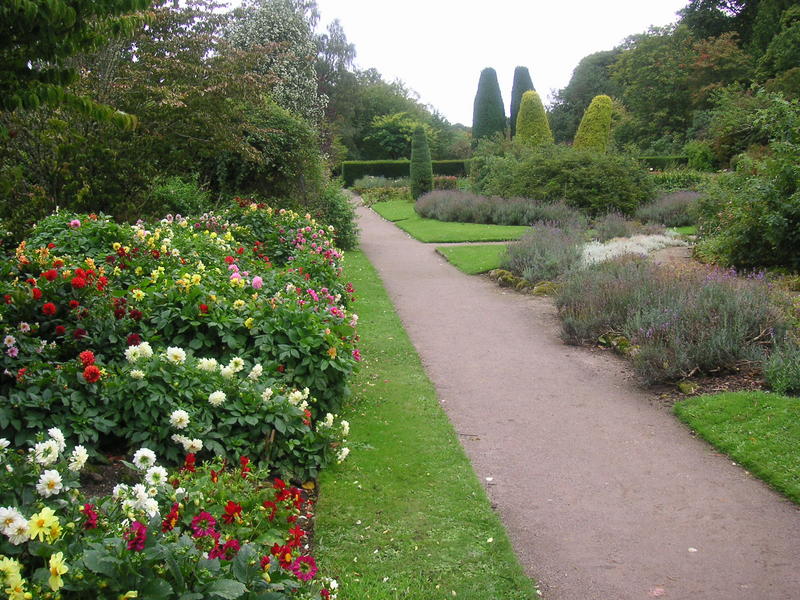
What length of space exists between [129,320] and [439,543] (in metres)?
2.48

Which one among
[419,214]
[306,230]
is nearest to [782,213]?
[306,230]

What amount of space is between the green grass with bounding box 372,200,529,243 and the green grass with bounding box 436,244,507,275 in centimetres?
87

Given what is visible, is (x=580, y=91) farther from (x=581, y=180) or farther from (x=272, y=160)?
(x=272, y=160)

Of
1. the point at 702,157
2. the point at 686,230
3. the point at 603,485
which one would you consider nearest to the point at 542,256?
the point at 603,485

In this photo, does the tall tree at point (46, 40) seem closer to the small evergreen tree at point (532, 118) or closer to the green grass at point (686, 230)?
the green grass at point (686, 230)

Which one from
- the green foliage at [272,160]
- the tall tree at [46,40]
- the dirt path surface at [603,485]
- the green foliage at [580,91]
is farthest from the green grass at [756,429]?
the green foliage at [580,91]

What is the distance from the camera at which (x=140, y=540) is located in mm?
2117

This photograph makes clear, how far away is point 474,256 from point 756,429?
9.03 metres

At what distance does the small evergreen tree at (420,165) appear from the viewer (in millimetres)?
27469

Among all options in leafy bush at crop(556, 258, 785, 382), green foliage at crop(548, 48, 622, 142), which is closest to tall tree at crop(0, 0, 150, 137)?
leafy bush at crop(556, 258, 785, 382)

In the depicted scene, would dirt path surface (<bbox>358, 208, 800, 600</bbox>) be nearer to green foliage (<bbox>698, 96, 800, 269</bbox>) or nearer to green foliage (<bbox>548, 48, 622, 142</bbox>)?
green foliage (<bbox>698, 96, 800, 269</bbox>)

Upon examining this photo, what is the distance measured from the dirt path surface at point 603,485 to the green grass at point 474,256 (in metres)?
4.75

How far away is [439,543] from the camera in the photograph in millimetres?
3490

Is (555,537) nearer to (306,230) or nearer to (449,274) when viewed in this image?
(306,230)
